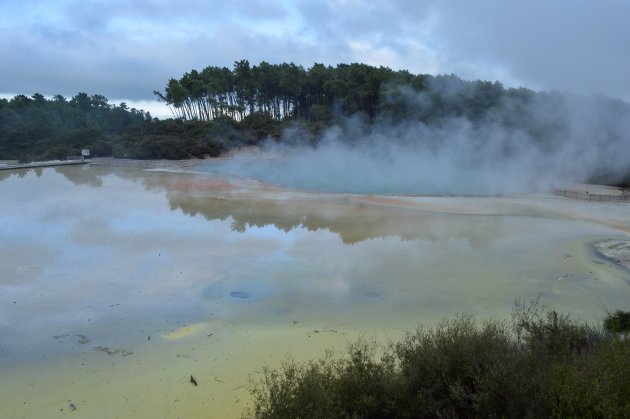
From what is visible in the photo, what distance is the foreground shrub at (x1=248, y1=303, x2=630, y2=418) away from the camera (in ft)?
10.4

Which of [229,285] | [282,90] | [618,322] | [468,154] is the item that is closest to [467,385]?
[618,322]

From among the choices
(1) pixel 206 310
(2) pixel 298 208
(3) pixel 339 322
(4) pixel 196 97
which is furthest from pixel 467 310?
(4) pixel 196 97

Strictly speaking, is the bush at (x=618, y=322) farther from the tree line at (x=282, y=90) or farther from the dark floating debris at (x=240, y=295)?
the tree line at (x=282, y=90)

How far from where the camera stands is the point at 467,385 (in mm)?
3660

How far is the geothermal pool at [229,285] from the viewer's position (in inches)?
194

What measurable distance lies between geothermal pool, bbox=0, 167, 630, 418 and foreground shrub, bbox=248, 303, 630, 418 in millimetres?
1191

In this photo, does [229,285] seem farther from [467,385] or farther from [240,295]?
[467,385]

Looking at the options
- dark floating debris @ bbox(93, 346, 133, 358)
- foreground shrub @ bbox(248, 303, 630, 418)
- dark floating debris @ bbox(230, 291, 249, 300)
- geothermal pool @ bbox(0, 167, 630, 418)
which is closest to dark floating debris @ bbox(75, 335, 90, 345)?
geothermal pool @ bbox(0, 167, 630, 418)

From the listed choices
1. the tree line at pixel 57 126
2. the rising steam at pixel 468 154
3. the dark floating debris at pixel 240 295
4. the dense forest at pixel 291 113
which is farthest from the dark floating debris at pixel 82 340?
the tree line at pixel 57 126

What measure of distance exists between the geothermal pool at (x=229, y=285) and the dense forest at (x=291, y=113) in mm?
9263

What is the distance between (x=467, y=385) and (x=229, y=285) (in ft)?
15.7

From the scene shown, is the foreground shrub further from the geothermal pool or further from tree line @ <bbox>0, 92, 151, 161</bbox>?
tree line @ <bbox>0, 92, 151, 161</bbox>

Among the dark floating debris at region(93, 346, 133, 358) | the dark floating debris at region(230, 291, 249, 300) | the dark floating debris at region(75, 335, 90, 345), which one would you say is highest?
the dark floating debris at region(230, 291, 249, 300)

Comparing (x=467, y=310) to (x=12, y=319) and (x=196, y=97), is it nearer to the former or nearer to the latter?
(x=12, y=319)
